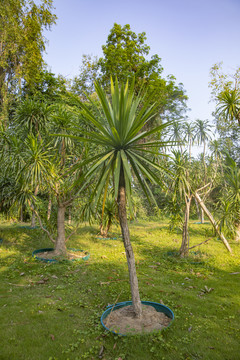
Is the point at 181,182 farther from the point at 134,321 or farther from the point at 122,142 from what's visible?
the point at 134,321

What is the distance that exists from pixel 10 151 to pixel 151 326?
17.6 feet

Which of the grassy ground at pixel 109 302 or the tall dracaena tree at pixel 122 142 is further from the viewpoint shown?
the tall dracaena tree at pixel 122 142

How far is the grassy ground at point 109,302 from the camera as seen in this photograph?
110 inches

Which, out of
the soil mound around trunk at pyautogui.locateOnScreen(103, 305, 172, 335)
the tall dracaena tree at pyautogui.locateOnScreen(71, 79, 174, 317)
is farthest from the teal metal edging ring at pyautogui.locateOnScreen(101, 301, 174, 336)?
the tall dracaena tree at pyautogui.locateOnScreen(71, 79, 174, 317)

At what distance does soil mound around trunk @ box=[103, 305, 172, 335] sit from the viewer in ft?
10.4

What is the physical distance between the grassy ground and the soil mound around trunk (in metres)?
0.13

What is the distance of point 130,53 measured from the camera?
58.4ft

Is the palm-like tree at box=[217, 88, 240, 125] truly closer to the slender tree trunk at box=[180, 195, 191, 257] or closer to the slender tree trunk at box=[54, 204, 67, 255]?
the slender tree trunk at box=[180, 195, 191, 257]

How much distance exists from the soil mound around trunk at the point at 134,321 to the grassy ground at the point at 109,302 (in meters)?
0.13

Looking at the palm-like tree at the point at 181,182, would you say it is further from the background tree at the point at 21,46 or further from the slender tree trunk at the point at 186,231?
the background tree at the point at 21,46

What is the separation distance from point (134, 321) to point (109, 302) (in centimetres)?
80

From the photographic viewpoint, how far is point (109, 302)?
405cm

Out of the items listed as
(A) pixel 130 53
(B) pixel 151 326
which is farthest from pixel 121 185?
(A) pixel 130 53

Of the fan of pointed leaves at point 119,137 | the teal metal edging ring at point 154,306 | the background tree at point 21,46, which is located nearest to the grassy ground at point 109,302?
the teal metal edging ring at point 154,306
